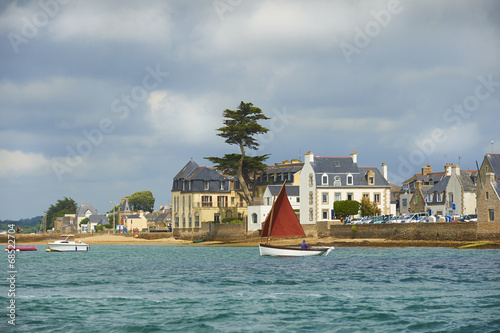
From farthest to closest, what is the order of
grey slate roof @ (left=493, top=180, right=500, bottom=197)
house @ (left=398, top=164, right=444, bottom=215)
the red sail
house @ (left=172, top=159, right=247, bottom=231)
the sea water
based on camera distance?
→ house @ (left=172, top=159, right=247, bottom=231)
house @ (left=398, top=164, right=444, bottom=215)
grey slate roof @ (left=493, top=180, right=500, bottom=197)
the red sail
the sea water

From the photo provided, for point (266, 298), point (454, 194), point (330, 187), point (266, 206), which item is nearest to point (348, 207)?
point (330, 187)

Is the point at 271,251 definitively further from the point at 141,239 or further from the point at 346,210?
the point at 141,239

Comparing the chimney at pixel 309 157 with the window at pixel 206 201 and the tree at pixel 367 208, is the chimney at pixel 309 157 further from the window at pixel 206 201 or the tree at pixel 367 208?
the window at pixel 206 201

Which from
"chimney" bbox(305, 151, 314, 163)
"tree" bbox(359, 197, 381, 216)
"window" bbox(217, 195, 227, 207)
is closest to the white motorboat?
"window" bbox(217, 195, 227, 207)

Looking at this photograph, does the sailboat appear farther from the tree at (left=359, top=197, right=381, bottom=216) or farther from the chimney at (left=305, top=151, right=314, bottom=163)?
the chimney at (left=305, top=151, right=314, bottom=163)

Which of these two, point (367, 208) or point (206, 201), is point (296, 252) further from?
point (206, 201)

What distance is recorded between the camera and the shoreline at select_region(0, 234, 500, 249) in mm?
70125

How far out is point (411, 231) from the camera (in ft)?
247

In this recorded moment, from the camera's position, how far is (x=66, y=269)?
5291 cm

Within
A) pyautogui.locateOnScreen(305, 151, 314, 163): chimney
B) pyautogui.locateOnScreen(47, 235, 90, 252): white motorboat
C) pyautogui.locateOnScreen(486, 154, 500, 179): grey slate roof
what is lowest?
pyautogui.locateOnScreen(47, 235, 90, 252): white motorboat

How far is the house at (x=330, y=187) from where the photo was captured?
93562mm

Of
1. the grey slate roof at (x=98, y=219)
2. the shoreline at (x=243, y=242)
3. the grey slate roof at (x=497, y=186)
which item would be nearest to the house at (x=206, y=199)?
the shoreline at (x=243, y=242)

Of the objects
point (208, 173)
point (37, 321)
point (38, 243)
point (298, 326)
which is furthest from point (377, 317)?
point (38, 243)

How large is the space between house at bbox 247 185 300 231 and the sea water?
45.3 metres
